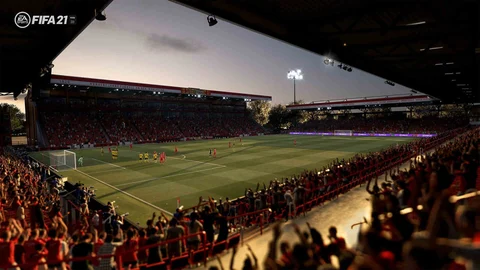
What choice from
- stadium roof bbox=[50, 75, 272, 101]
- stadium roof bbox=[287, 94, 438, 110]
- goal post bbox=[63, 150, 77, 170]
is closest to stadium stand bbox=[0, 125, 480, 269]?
goal post bbox=[63, 150, 77, 170]

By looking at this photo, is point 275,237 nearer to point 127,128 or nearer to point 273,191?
point 273,191

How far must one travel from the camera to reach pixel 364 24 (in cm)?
1032

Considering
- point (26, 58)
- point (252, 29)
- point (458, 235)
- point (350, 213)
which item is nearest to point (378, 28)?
point (252, 29)

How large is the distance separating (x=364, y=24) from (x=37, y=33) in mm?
14008

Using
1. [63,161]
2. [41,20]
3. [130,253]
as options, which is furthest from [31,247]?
[63,161]

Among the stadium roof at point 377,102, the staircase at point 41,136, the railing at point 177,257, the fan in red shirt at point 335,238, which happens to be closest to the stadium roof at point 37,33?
the railing at point 177,257

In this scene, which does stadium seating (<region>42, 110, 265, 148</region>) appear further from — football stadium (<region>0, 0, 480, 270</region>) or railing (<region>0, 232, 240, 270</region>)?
railing (<region>0, 232, 240, 270</region>)

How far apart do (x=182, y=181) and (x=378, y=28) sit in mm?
17047

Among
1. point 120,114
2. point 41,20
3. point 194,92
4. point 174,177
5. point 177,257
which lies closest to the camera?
point 177,257

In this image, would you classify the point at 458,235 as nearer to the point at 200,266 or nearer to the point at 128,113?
the point at 200,266

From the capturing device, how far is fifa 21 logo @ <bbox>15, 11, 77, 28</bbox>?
1045 centimetres

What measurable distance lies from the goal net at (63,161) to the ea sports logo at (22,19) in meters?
20.2

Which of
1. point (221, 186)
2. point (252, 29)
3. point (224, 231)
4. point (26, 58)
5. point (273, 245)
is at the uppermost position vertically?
point (26, 58)

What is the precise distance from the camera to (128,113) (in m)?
67.6
